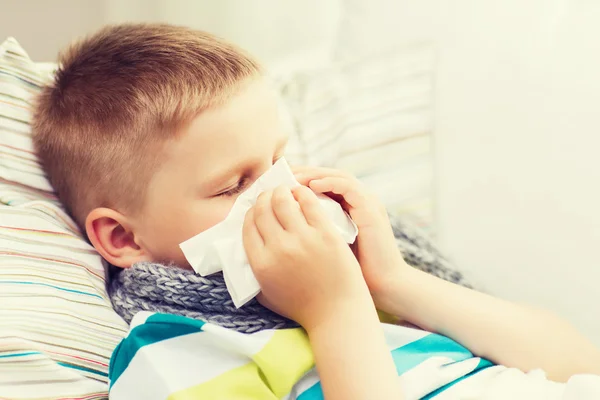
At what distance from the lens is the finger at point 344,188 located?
81 cm

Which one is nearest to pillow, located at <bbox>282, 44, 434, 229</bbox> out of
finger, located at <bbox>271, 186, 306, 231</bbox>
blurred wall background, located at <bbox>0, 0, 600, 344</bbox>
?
blurred wall background, located at <bbox>0, 0, 600, 344</bbox>

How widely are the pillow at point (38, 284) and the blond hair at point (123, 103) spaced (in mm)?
33

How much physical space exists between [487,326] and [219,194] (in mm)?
383

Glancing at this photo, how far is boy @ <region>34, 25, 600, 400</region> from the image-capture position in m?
0.72

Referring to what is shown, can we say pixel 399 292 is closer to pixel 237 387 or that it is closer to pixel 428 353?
pixel 428 353

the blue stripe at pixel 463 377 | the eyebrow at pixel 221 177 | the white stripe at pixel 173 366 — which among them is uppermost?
the eyebrow at pixel 221 177

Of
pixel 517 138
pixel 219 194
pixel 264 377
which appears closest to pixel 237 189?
pixel 219 194

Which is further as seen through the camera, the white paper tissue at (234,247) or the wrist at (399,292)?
the wrist at (399,292)

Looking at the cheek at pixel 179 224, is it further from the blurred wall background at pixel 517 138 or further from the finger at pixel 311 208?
the blurred wall background at pixel 517 138

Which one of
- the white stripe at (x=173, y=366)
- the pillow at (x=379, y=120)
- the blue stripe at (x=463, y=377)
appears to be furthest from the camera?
the pillow at (x=379, y=120)

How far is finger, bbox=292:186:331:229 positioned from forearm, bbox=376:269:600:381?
0.16 m

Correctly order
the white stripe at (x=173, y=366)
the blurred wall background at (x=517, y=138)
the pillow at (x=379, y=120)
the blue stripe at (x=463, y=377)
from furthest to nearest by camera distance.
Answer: the pillow at (x=379, y=120)
the blurred wall background at (x=517, y=138)
the blue stripe at (x=463, y=377)
the white stripe at (x=173, y=366)

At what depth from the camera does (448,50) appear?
1129mm

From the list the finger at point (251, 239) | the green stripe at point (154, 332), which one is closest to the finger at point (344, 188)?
the finger at point (251, 239)
